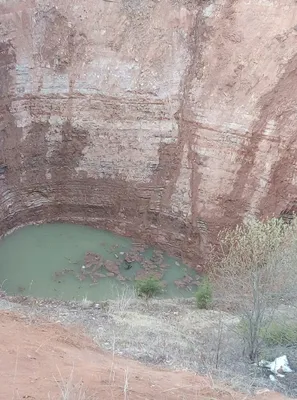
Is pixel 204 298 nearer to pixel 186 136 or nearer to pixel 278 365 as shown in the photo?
pixel 278 365

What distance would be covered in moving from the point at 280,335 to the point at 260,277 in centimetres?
120

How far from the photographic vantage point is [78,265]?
17.0 m

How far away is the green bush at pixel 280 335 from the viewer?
9.70 metres

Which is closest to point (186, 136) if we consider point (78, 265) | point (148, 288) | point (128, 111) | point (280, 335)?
point (128, 111)

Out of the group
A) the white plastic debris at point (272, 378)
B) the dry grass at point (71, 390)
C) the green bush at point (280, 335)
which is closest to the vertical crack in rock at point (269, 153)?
the green bush at point (280, 335)

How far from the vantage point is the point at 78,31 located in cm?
1875

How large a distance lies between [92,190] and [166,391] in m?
A: 13.2

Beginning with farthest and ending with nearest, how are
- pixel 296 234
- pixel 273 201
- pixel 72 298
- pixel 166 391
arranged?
pixel 273 201 < pixel 72 298 < pixel 296 234 < pixel 166 391

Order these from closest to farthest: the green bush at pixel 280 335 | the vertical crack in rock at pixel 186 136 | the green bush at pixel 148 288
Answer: the green bush at pixel 280 335, the green bush at pixel 148 288, the vertical crack in rock at pixel 186 136

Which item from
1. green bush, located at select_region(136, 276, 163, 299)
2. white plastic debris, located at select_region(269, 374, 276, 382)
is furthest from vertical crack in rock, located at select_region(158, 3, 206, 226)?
white plastic debris, located at select_region(269, 374, 276, 382)

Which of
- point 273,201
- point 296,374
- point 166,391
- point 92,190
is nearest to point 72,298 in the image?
point 92,190

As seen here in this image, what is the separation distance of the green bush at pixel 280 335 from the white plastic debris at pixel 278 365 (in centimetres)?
94

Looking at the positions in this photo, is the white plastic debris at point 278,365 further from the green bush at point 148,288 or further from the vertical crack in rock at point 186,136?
the vertical crack in rock at point 186,136

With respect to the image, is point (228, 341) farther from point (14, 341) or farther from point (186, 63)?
point (186, 63)
